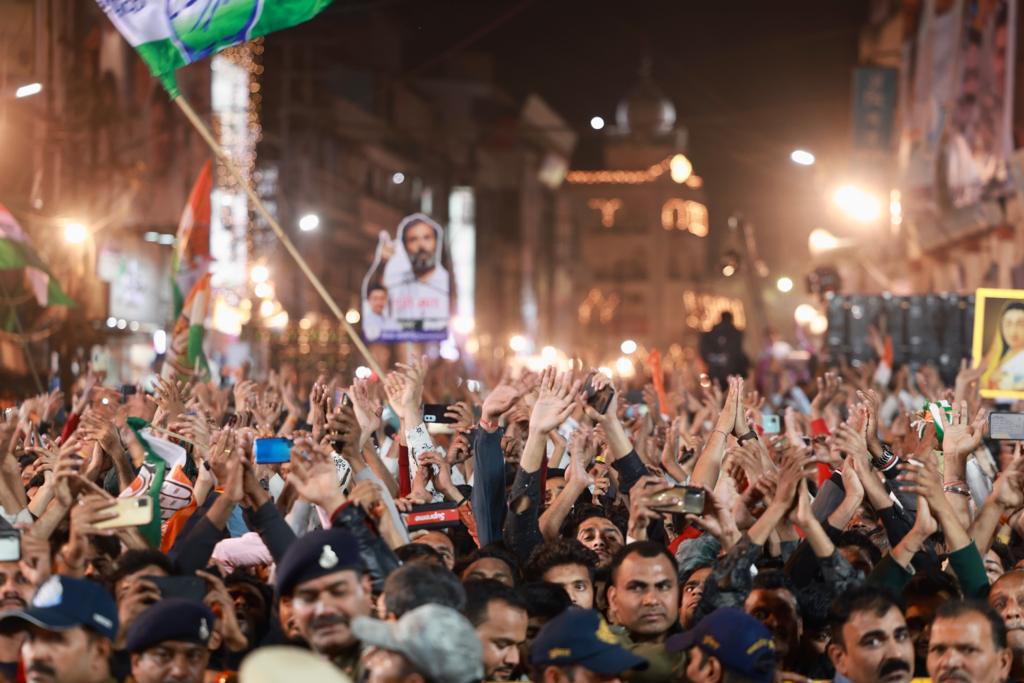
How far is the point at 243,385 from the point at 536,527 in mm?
4297

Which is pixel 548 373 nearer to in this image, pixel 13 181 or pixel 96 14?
pixel 13 181

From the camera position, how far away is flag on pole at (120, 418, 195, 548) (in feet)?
28.3

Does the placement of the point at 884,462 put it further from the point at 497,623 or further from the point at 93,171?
the point at 93,171

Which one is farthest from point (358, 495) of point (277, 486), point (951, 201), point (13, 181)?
point (951, 201)

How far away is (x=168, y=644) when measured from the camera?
238 inches

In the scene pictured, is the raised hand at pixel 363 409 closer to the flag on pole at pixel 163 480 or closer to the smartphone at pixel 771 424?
the flag on pole at pixel 163 480

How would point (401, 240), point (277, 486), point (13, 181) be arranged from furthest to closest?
point (13, 181) → point (401, 240) → point (277, 486)

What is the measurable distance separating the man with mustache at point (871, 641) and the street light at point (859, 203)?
122 feet

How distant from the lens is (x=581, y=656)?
629 centimetres

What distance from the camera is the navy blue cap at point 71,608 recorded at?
6.01m

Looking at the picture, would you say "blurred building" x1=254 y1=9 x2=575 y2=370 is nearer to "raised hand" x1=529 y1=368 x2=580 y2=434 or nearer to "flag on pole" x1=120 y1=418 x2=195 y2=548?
"flag on pole" x1=120 y1=418 x2=195 y2=548

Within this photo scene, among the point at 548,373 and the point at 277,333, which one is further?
the point at 277,333

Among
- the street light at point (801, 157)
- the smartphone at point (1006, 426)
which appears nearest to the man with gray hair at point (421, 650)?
the smartphone at point (1006, 426)

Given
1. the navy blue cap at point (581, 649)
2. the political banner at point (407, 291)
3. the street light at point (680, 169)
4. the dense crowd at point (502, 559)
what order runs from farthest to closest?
the street light at point (680, 169)
the political banner at point (407, 291)
the navy blue cap at point (581, 649)
the dense crowd at point (502, 559)
